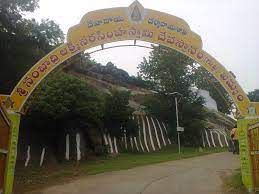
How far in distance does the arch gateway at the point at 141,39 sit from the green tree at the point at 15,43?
803 centimetres

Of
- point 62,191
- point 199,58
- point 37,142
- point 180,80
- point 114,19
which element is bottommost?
point 62,191

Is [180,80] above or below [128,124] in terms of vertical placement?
above

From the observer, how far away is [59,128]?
912 inches

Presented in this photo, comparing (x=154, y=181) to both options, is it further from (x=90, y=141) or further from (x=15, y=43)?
(x=90, y=141)

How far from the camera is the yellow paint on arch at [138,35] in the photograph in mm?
11742

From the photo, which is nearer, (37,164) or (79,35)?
(79,35)

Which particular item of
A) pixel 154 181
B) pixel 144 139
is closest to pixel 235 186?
pixel 154 181

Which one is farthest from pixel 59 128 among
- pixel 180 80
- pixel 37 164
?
pixel 180 80

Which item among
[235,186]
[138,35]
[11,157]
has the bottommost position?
[235,186]

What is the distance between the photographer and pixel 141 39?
1202cm

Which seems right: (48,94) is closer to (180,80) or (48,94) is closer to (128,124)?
(128,124)

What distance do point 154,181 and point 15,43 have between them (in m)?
10.1

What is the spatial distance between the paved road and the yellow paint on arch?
9.93 ft

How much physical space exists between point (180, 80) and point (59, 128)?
14848 mm
